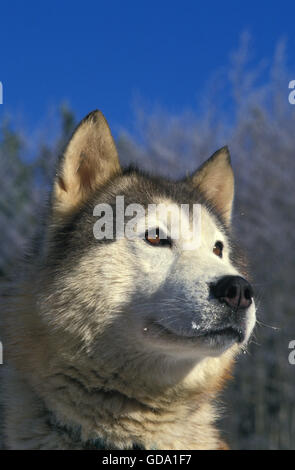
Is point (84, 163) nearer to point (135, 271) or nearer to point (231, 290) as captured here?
point (135, 271)

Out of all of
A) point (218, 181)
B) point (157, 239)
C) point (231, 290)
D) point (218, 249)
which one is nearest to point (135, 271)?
point (157, 239)

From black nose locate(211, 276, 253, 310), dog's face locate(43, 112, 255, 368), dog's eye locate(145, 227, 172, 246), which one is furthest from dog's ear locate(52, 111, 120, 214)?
black nose locate(211, 276, 253, 310)

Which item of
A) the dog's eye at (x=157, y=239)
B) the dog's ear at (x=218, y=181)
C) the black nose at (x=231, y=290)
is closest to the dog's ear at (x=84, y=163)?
the dog's eye at (x=157, y=239)

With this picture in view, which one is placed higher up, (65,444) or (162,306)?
(162,306)

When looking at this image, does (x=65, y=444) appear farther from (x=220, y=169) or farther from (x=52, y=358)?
(x=220, y=169)

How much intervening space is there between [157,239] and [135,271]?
0.81ft

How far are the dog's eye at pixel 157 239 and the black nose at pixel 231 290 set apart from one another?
0.48 m

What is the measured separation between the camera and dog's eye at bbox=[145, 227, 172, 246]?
3.25m

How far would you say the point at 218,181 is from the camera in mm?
4133

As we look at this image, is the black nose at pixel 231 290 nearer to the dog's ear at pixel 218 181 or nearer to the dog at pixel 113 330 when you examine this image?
the dog at pixel 113 330

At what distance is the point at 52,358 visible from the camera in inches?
117

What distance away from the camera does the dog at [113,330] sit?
9.57 ft
